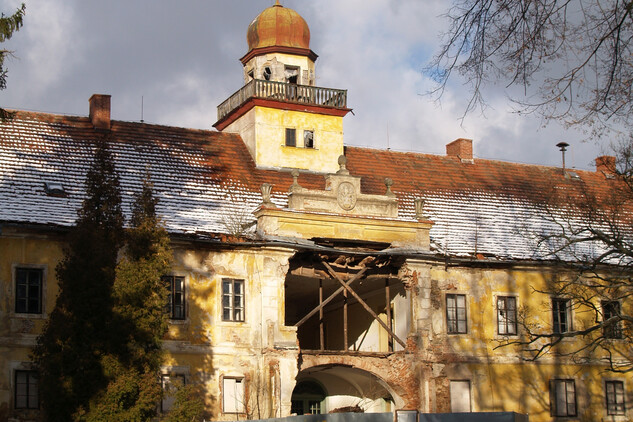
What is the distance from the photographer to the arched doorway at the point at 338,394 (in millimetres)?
31625

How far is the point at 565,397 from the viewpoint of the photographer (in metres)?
31.0

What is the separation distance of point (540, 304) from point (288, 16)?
12740 millimetres

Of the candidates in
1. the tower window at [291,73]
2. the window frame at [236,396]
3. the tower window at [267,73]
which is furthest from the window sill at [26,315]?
the tower window at [291,73]

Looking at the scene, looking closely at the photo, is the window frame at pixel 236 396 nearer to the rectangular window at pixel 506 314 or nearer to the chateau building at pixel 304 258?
the chateau building at pixel 304 258

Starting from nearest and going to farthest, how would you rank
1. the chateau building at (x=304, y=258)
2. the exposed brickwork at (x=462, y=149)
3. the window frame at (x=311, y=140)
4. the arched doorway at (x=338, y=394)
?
the chateau building at (x=304, y=258), the arched doorway at (x=338, y=394), the window frame at (x=311, y=140), the exposed brickwork at (x=462, y=149)

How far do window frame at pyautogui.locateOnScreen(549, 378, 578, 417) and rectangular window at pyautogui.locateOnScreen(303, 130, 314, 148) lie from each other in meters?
10.5

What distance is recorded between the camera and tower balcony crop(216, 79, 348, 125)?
33531 millimetres

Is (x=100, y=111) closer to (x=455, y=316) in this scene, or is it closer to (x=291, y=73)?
(x=291, y=73)

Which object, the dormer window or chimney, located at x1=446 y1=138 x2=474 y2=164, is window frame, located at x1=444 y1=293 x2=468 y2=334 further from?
the dormer window

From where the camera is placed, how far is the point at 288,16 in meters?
35.4

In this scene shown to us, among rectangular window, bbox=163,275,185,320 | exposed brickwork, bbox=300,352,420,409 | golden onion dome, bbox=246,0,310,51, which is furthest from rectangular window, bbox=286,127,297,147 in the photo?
exposed brickwork, bbox=300,352,420,409

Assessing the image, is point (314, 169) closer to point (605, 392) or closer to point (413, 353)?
point (413, 353)

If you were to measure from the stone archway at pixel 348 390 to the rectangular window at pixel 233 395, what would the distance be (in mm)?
3246

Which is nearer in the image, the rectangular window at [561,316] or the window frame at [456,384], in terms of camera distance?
the window frame at [456,384]
